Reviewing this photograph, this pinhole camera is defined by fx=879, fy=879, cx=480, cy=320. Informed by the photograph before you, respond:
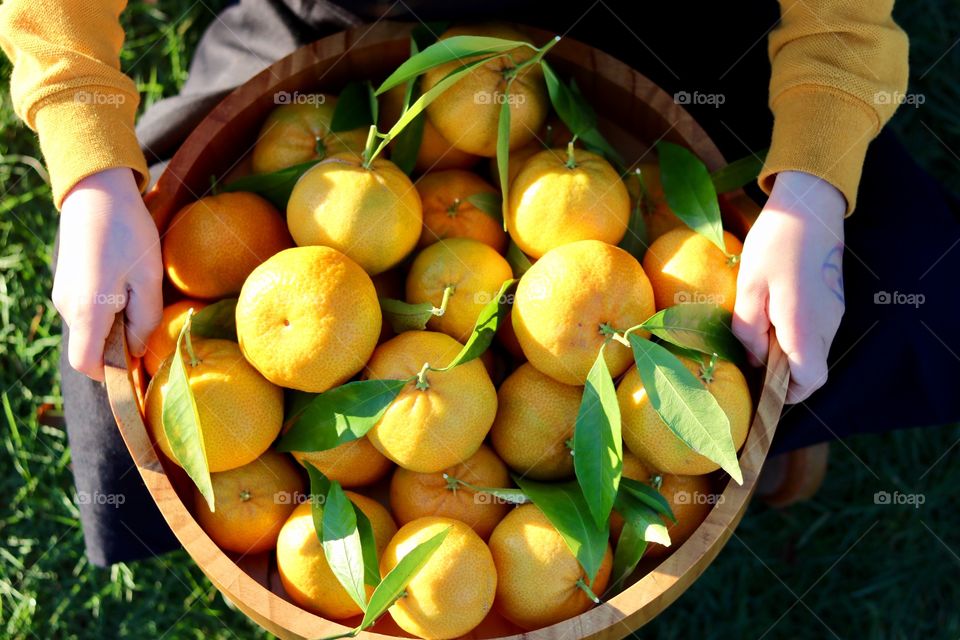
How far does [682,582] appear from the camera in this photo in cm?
101

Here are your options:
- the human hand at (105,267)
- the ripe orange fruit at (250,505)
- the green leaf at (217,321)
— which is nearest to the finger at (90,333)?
the human hand at (105,267)

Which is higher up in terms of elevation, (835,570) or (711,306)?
(711,306)

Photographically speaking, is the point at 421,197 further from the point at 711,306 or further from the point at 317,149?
the point at 711,306

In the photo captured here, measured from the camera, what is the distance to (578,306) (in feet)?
3.31

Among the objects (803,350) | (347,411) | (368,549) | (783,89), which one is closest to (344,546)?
(368,549)

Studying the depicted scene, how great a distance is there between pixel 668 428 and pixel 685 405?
0.19 feet

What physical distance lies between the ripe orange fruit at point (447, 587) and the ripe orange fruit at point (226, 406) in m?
0.22

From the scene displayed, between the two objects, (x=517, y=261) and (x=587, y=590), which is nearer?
(x=587, y=590)

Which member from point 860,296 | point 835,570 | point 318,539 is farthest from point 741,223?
point 835,570

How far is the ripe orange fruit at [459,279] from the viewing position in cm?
109

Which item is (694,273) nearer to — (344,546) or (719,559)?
(344,546)

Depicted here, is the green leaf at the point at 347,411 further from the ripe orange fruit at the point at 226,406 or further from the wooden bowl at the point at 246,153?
the wooden bowl at the point at 246,153

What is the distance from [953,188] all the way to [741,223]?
1.14m

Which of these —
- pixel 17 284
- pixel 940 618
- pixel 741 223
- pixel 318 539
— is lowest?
pixel 940 618
